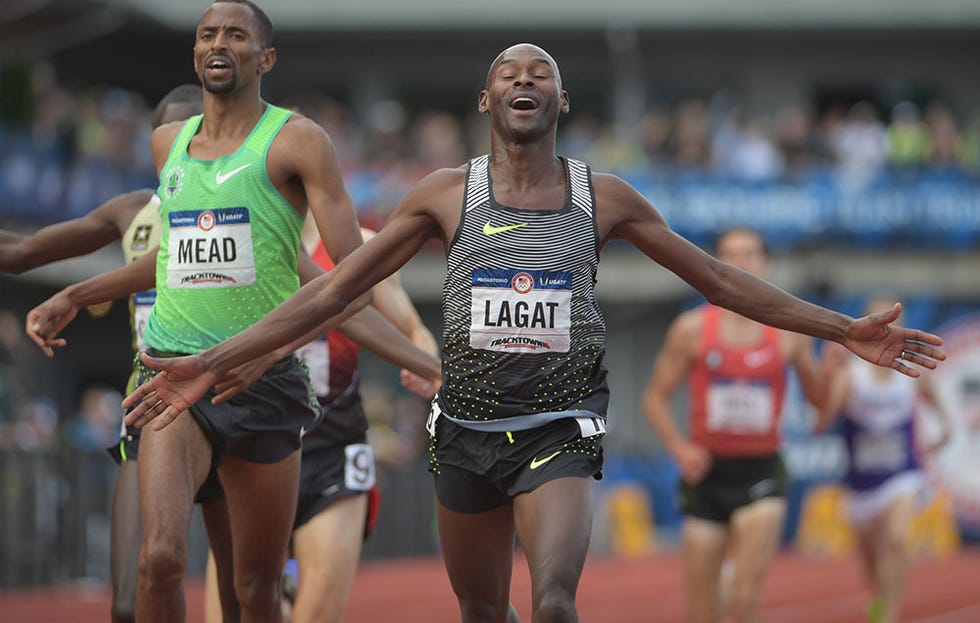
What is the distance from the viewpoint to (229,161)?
20.6ft

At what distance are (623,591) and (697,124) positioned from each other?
34.6ft

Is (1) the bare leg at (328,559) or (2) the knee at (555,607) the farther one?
(1) the bare leg at (328,559)

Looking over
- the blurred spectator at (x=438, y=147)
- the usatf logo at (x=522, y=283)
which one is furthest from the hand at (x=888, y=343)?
the blurred spectator at (x=438, y=147)

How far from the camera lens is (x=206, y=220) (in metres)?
6.21

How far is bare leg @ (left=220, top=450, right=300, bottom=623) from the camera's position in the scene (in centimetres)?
629

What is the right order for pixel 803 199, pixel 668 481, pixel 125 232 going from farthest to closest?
pixel 803 199, pixel 668 481, pixel 125 232

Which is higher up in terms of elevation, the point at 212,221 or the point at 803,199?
the point at 803,199

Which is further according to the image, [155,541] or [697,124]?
[697,124]

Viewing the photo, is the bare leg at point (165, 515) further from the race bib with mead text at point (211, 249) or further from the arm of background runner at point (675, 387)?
the arm of background runner at point (675, 387)

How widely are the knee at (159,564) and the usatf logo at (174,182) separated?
4.41ft

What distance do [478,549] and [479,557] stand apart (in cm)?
3

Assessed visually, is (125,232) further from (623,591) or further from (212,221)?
(623,591)

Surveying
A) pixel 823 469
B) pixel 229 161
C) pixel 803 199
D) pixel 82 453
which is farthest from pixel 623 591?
pixel 229 161

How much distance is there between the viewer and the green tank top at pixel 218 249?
6.20 meters
